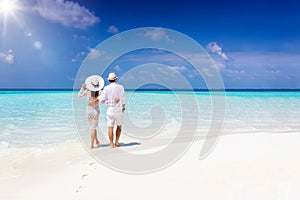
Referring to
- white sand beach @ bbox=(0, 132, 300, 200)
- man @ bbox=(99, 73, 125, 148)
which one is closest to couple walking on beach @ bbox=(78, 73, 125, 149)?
man @ bbox=(99, 73, 125, 148)

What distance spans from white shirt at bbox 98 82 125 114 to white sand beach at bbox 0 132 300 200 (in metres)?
1.45

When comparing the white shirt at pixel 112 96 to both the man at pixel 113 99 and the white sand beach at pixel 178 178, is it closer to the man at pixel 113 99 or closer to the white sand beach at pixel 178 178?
the man at pixel 113 99

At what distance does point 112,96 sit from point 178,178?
3.18 m

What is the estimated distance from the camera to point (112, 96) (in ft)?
22.4

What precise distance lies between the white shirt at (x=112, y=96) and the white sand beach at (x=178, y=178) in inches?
57.2

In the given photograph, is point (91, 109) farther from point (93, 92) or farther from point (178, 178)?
point (178, 178)

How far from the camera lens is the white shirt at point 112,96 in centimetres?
679

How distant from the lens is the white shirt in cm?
679

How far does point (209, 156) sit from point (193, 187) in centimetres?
171

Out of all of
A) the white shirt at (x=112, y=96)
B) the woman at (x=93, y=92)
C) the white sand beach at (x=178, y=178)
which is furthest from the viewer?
the woman at (x=93, y=92)

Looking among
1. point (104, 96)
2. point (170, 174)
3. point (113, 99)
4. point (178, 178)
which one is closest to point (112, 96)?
point (113, 99)

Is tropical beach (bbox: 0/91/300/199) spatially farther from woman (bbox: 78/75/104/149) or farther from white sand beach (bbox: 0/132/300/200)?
woman (bbox: 78/75/104/149)

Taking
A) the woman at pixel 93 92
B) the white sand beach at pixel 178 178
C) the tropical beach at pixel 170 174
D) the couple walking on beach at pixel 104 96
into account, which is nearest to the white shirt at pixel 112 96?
the couple walking on beach at pixel 104 96

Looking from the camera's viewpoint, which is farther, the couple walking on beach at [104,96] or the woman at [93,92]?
the woman at [93,92]
